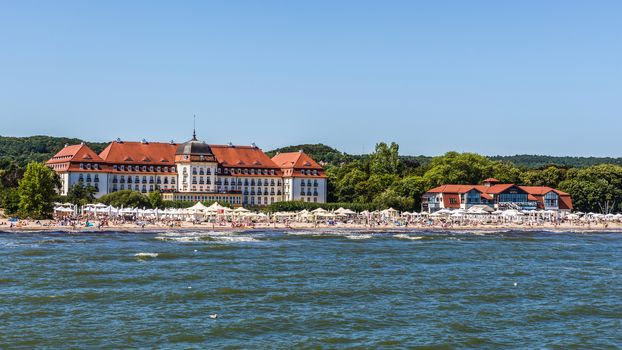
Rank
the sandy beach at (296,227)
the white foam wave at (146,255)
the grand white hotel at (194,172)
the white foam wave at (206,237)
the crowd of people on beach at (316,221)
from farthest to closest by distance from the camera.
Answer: the grand white hotel at (194,172) < the crowd of people on beach at (316,221) < the sandy beach at (296,227) < the white foam wave at (206,237) < the white foam wave at (146,255)

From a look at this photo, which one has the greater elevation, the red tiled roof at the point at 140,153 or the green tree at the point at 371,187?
→ the red tiled roof at the point at 140,153

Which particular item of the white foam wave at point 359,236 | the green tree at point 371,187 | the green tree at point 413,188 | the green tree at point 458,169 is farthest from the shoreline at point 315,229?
the green tree at point 458,169

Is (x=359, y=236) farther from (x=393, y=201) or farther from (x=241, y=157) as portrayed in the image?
(x=241, y=157)

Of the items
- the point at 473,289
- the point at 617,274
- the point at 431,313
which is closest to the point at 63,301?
the point at 431,313

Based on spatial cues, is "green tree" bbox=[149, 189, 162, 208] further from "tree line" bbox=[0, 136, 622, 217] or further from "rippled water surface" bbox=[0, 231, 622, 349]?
"rippled water surface" bbox=[0, 231, 622, 349]

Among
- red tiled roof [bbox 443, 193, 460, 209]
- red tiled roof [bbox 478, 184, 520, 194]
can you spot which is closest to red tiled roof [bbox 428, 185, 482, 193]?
red tiled roof [bbox 443, 193, 460, 209]

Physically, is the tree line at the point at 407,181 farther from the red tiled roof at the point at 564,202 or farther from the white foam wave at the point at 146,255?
the white foam wave at the point at 146,255

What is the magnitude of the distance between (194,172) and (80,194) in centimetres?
1763

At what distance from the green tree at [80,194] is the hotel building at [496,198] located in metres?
41.9

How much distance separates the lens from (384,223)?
89688 mm

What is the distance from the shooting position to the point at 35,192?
81125 millimetres

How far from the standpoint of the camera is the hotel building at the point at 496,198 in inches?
4230

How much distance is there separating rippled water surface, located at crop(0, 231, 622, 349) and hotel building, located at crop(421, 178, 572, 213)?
157 feet

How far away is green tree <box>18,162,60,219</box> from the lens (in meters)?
80.3
